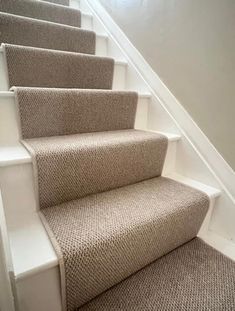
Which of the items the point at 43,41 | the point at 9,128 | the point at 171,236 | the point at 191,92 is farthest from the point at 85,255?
the point at 43,41

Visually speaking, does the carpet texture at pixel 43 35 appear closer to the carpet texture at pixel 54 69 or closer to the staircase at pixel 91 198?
the staircase at pixel 91 198

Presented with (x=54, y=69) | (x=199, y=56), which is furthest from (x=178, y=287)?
(x=54, y=69)

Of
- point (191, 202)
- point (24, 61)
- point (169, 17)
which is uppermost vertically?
point (169, 17)

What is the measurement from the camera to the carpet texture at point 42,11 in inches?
50.3

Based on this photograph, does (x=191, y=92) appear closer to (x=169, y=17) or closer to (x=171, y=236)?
(x=169, y=17)

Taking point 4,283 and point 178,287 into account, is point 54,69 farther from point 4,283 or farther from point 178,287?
point 178,287

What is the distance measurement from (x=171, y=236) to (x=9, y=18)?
1286 mm

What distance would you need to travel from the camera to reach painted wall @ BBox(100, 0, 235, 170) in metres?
0.86

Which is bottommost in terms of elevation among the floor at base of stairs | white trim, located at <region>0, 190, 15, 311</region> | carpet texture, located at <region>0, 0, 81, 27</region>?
the floor at base of stairs

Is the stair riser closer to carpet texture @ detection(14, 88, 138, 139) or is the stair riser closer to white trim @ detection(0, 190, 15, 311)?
carpet texture @ detection(14, 88, 138, 139)

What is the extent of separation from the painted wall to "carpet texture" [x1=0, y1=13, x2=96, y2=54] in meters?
0.38

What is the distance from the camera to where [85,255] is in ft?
1.86

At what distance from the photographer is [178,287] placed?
676mm

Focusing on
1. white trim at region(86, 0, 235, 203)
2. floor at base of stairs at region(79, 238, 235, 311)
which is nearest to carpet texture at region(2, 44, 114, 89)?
white trim at region(86, 0, 235, 203)
